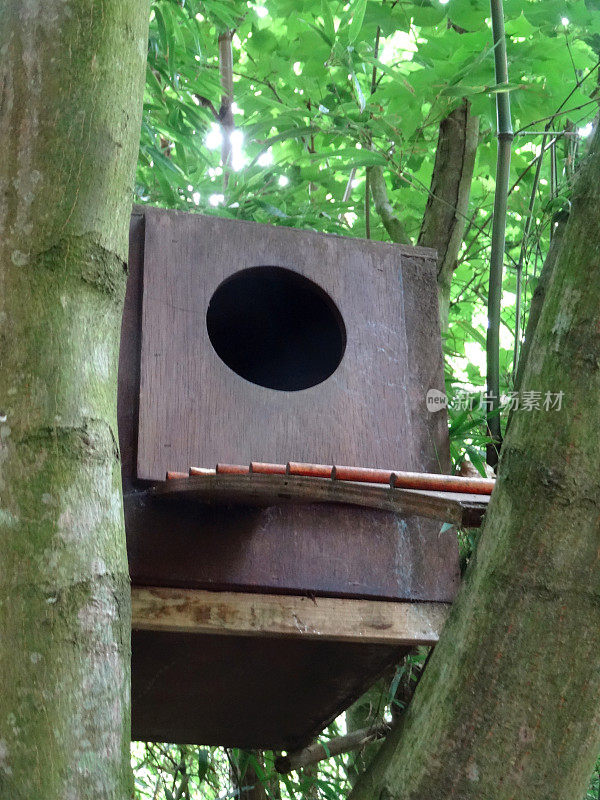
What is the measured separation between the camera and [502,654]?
994 millimetres

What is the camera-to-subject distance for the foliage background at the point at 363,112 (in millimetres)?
2279

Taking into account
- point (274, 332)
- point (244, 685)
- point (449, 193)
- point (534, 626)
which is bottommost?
point (244, 685)

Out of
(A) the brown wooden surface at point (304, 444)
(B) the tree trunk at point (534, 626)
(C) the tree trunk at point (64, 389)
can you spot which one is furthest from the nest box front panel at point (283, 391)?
(B) the tree trunk at point (534, 626)

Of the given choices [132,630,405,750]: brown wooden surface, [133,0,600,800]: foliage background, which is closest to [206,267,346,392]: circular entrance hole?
[133,0,600,800]: foliage background

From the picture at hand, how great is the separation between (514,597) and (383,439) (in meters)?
0.86

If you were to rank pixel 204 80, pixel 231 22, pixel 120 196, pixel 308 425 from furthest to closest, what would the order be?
pixel 204 80 < pixel 231 22 < pixel 308 425 < pixel 120 196

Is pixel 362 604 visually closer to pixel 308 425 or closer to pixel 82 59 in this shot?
pixel 308 425

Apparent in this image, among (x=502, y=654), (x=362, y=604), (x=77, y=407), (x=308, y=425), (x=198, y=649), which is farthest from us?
(x=198, y=649)

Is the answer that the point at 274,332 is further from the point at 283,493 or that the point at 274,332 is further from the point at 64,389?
the point at 64,389

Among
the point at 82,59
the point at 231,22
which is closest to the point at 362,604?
the point at 82,59

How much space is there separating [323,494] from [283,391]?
0.70 metres

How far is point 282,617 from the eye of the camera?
5.41ft

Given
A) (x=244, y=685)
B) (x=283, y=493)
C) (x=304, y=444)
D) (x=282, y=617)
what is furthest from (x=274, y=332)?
(x=283, y=493)

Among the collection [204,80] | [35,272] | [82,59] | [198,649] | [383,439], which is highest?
[204,80]
